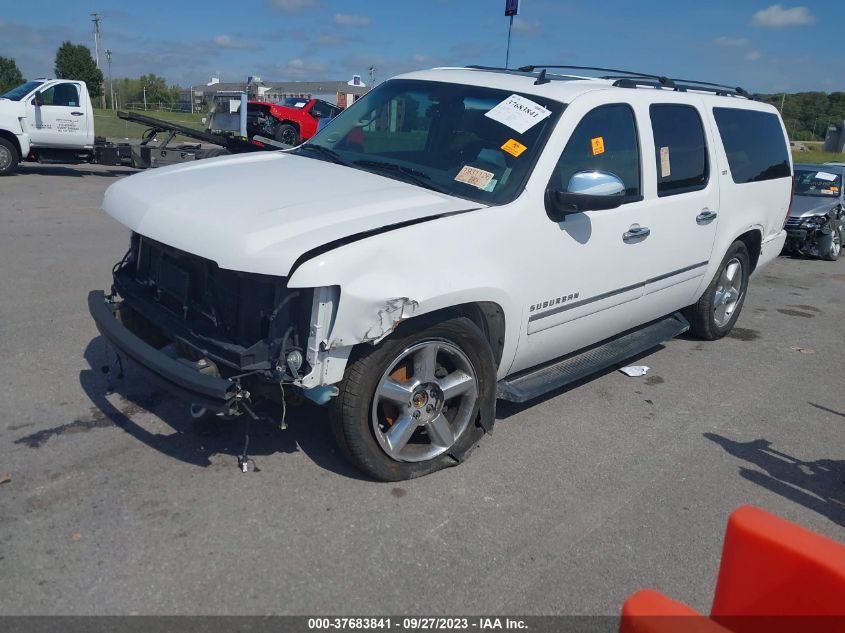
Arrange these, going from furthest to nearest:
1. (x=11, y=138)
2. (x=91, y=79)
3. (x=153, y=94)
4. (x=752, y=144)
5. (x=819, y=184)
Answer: (x=153, y=94) < (x=91, y=79) < (x=11, y=138) < (x=819, y=184) < (x=752, y=144)

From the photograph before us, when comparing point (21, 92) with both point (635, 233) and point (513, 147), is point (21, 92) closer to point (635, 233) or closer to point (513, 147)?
point (513, 147)

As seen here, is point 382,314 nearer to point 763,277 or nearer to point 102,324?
point 102,324

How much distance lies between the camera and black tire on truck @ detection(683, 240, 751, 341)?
604cm

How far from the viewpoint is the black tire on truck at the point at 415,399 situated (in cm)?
335

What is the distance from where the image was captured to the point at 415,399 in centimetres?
361

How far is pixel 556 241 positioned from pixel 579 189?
33cm

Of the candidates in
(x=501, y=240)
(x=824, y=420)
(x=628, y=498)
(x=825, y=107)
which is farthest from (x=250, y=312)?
(x=825, y=107)

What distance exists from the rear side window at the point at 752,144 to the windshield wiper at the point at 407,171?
280cm

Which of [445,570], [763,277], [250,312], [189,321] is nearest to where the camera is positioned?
[445,570]

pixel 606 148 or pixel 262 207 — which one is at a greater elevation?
pixel 606 148

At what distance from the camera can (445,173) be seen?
13.3 feet

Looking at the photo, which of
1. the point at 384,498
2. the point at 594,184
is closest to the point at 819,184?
the point at 594,184

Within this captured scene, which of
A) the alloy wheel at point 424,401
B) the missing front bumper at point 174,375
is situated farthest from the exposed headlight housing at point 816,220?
the missing front bumper at point 174,375

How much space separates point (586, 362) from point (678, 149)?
1671 millimetres
